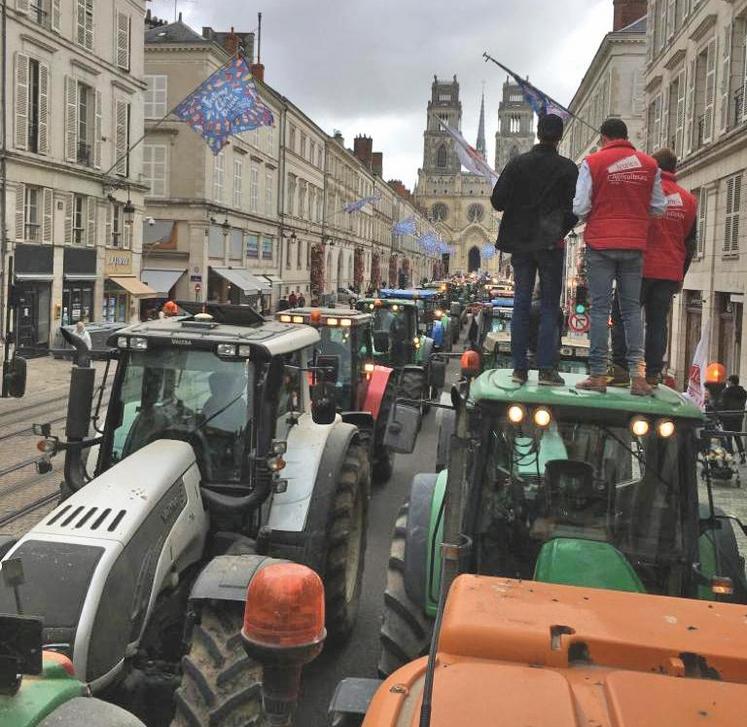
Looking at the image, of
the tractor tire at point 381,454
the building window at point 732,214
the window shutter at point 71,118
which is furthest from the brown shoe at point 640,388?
the window shutter at point 71,118

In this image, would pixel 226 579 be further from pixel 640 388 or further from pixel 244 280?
pixel 244 280

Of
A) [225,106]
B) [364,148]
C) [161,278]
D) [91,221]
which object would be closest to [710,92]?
[225,106]

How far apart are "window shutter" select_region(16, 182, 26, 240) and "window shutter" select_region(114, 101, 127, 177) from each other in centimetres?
605

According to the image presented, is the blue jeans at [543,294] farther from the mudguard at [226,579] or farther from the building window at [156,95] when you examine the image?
the building window at [156,95]

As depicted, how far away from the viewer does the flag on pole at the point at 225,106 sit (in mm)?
19484

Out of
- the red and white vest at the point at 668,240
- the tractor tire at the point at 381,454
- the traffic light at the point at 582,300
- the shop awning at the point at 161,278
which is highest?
the shop awning at the point at 161,278

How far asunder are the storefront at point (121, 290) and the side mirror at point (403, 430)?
1053 inches

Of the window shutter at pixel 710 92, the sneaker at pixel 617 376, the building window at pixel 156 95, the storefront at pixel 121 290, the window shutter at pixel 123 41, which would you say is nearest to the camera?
the sneaker at pixel 617 376

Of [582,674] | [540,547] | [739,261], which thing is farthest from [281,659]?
[739,261]

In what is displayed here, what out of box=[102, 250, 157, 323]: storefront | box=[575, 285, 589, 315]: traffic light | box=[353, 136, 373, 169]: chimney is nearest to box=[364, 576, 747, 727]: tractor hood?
box=[575, 285, 589, 315]: traffic light

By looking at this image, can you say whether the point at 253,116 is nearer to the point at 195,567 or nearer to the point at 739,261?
the point at 739,261

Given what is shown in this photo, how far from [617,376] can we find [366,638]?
291cm

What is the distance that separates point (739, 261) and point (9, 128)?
63.4 feet

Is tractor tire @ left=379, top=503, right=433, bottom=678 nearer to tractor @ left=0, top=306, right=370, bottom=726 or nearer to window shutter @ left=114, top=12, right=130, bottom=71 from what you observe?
tractor @ left=0, top=306, right=370, bottom=726
